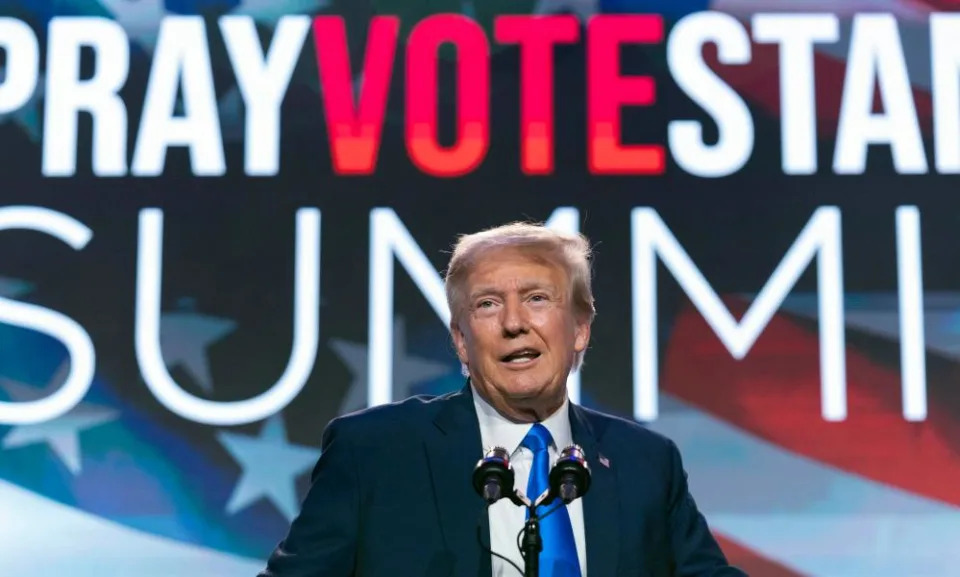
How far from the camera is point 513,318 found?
184 cm

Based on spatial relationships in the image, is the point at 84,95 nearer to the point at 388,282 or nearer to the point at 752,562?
the point at 388,282

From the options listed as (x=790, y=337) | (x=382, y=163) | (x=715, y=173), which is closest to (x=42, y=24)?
Result: (x=382, y=163)

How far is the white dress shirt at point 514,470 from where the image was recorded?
1750 millimetres

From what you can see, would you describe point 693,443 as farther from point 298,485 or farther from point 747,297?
point 298,485

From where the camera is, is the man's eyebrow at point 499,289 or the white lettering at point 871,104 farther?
the white lettering at point 871,104

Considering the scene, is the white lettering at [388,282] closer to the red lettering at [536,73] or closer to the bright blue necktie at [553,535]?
the red lettering at [536,73]

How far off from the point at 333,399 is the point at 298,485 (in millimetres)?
237

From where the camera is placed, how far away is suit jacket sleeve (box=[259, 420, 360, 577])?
1707 mm

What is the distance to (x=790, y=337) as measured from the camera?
11.0 ft

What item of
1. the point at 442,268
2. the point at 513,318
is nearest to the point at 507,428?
the point at 513,318

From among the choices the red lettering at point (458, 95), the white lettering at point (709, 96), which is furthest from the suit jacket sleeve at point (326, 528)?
the white lettering at point (709, 96)

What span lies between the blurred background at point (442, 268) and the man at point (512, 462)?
4.67ft

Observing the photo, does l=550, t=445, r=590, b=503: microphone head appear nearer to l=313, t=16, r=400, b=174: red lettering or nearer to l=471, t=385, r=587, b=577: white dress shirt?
l=471, t=385, r=587, b=577: white dress shirt

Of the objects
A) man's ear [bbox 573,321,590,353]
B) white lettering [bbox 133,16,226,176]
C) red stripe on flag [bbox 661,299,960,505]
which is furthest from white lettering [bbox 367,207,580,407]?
man's ear [bbox 573,321,590,353]
